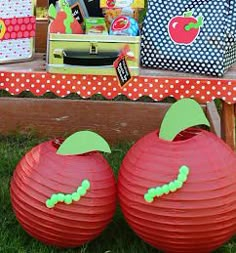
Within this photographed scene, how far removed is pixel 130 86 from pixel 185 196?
0.54 meters

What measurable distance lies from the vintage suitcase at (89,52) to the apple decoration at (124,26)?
0.07 metres

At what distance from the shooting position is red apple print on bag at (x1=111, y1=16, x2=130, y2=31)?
2.57 meters

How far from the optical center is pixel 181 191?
2.13 m

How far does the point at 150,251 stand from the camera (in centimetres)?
236

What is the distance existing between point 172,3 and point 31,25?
535 millimetres

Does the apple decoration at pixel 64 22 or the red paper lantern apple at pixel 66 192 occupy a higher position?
the apple decoration at pixel 64 22

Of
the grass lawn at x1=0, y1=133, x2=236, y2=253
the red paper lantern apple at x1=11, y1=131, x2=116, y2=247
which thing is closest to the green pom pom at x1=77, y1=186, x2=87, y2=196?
the red paper lantern apple at x1=11, y1=131, x2=116, y2=247

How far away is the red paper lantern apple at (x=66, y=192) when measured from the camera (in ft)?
7.25

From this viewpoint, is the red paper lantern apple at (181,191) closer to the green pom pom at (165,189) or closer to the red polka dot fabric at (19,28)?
the green pom pom at (165,189)

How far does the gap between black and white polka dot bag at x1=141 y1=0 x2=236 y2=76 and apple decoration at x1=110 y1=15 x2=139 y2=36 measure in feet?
0.18

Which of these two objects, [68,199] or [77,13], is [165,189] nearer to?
[68,199]

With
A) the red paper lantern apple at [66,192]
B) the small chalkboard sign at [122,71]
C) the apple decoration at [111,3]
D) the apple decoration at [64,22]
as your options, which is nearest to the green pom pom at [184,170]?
the red paper lantern apple at [66,192]

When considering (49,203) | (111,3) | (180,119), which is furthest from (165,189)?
(111,3)

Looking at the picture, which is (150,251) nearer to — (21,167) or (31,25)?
(21,167)
